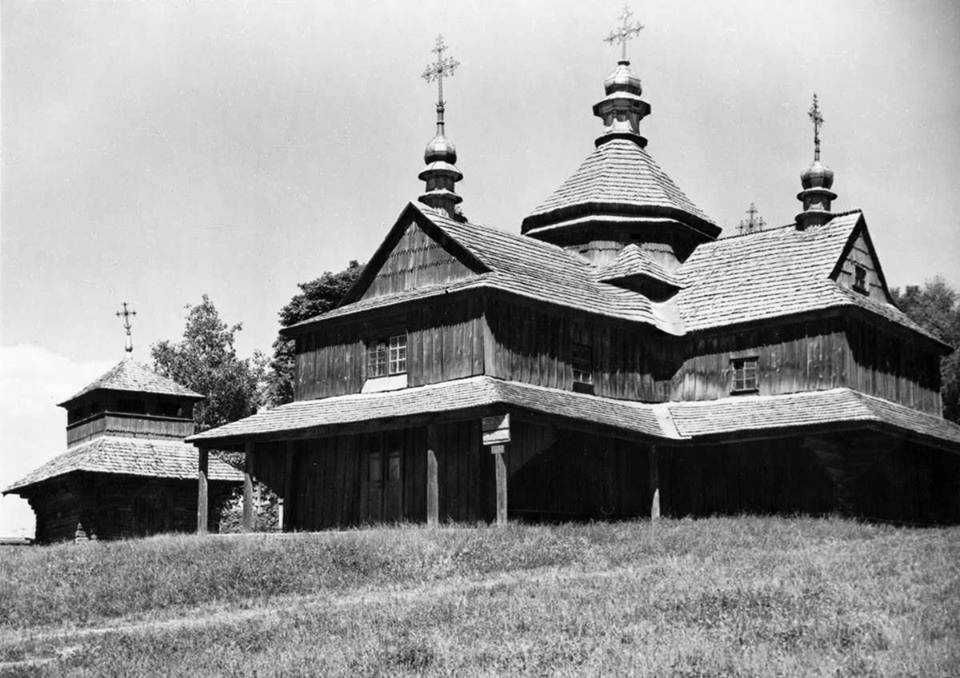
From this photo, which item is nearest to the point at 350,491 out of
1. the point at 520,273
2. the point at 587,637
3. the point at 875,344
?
the point at 520,273

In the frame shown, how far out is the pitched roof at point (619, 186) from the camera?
40.2 meters

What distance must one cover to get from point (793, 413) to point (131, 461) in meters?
22.6

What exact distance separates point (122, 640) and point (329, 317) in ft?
61.2

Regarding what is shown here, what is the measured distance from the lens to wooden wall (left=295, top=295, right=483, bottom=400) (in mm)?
32500

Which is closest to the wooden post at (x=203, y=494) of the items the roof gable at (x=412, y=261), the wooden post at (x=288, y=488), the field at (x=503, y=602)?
the wooden post at (x=288, y=488)

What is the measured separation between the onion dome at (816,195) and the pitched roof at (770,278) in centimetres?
38

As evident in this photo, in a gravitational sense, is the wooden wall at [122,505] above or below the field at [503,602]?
above

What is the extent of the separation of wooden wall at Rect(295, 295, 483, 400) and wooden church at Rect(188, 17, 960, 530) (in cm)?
5

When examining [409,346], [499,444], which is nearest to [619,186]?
[409,346]

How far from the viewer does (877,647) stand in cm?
1452

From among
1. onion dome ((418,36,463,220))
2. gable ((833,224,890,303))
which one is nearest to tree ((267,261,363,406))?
onion dome ((418,36,463,220))

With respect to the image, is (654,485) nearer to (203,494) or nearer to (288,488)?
(288,488)

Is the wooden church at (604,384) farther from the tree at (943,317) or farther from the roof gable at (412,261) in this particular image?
the tree at (943,317)

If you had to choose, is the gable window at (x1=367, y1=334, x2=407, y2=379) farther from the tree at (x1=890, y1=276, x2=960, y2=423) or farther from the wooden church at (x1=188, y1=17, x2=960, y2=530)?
the tree at (x1=890, y1=276, x2=960, y2=423)
